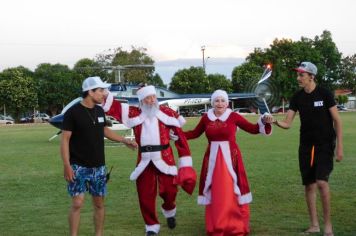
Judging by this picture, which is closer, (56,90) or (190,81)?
(56,90)

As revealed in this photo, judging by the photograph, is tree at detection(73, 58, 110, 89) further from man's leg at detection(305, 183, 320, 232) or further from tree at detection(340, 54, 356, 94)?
man's leg at detection(305, 183, 320, 232)

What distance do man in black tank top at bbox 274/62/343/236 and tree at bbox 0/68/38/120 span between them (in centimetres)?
7881

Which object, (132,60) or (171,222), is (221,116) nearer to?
(171,222)

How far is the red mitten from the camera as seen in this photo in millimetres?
7371

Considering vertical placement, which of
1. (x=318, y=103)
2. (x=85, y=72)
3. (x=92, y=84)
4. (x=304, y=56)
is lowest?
(x=318, y=103)

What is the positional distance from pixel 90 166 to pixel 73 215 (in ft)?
1.86

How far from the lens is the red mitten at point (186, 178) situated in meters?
7.37

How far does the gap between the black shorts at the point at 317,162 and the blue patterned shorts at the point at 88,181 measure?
8.00 ft

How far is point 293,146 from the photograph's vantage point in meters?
20.1

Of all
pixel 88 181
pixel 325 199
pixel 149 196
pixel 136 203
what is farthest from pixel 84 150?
pixel 136 203

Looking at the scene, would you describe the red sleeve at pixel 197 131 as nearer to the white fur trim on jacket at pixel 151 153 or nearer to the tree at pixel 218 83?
the white fur trim on jacket at pixel 151 153

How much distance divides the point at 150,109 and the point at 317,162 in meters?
2.23

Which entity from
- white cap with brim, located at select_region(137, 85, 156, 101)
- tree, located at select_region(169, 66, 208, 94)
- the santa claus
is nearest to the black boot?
the santa claus

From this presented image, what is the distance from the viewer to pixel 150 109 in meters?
7.52
